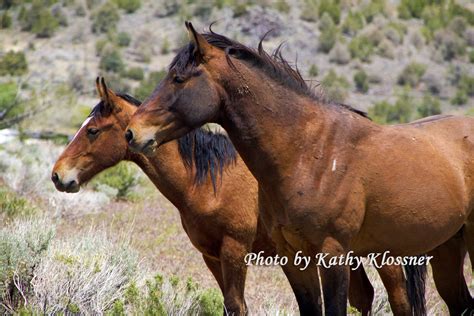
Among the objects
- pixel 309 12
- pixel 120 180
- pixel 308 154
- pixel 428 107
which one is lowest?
pixel 309 12

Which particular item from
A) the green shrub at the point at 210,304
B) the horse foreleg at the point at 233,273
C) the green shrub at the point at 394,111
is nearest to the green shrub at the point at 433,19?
the green shrub at the point at 394,111

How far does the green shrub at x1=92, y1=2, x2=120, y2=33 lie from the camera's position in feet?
127

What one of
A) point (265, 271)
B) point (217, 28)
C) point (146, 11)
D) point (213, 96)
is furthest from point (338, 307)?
point (146, 11)

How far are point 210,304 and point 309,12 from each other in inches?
1325

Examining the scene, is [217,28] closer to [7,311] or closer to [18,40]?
[18,40]

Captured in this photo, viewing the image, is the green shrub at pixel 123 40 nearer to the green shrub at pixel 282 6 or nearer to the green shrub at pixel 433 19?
the green shrub at pixel 282 6

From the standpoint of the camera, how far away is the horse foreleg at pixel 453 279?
6.39 m

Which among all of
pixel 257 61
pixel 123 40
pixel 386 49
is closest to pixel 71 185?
pixel 257 61

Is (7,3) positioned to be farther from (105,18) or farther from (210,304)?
(210,304)

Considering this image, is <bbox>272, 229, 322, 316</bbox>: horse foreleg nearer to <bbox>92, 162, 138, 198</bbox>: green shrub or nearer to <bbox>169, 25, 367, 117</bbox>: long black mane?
<bbox>169, 25, 367, 117</bbox>: long black mane

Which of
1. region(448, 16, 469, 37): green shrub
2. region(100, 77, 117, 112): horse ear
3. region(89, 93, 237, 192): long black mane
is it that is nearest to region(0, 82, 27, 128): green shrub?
region(100, 77, 117, 112): horse ear

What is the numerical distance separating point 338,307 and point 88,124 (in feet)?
8.89

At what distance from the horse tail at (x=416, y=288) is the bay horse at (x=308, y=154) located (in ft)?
3.44

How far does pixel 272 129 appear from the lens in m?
4.90
